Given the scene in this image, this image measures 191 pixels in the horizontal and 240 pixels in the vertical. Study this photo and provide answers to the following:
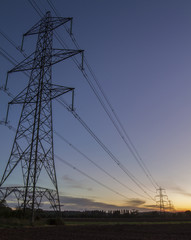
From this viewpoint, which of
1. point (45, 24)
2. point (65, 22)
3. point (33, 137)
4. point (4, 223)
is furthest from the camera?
point (45, 24)

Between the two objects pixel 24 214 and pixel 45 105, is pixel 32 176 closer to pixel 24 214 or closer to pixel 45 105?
pixel 24 214

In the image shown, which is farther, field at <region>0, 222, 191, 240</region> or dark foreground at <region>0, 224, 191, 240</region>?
field at <region>0, 222, 191, 240</region>

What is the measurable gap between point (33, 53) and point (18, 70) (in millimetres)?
2369

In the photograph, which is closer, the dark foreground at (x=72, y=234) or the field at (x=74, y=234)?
the dark foreground at (x=72, y=234)

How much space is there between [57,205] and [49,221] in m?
3.52

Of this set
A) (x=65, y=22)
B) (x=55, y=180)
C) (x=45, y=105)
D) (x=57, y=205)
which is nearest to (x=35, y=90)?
(x=45, y=105)

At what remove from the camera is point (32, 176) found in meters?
22.0

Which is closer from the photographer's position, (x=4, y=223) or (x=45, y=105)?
(x=4, y=223)

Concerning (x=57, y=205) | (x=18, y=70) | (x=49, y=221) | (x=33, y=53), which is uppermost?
(x=33, y=53)

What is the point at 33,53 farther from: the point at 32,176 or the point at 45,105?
the point at 32,176

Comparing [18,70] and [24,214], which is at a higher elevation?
[18,70]

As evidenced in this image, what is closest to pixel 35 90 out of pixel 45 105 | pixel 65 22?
pixel 45 105

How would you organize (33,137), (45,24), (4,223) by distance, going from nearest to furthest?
(4,223) < (33,137) < (45,24)

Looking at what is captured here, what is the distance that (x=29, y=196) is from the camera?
21438mm
